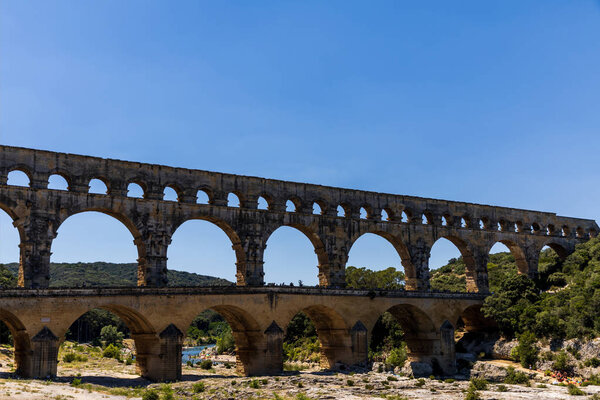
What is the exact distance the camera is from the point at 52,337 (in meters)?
33.1

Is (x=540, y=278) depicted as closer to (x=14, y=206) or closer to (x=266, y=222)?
(x=266, y=222)

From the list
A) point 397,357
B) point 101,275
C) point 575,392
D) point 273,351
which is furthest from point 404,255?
point 101,275

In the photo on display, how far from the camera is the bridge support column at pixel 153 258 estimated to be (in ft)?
132

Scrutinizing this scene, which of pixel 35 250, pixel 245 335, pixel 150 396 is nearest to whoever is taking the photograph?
pixel 150 396

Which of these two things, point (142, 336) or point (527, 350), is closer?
point (142, 336)

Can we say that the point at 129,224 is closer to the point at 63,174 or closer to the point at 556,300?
the point at 63,174

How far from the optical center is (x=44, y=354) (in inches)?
1287

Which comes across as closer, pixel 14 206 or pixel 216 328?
pixel 14 206

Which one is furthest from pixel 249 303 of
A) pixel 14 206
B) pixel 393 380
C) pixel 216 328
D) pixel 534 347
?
pixel 216 328

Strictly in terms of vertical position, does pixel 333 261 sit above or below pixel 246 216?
below

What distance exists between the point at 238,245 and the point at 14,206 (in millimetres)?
15231

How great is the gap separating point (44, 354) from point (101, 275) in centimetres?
12979

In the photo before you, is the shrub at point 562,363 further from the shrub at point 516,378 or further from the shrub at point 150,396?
the shrub at point 150,396

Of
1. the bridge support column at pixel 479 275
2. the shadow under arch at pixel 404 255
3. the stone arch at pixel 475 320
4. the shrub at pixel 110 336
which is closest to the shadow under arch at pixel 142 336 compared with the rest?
the shadow under arch at pixel 404 255
